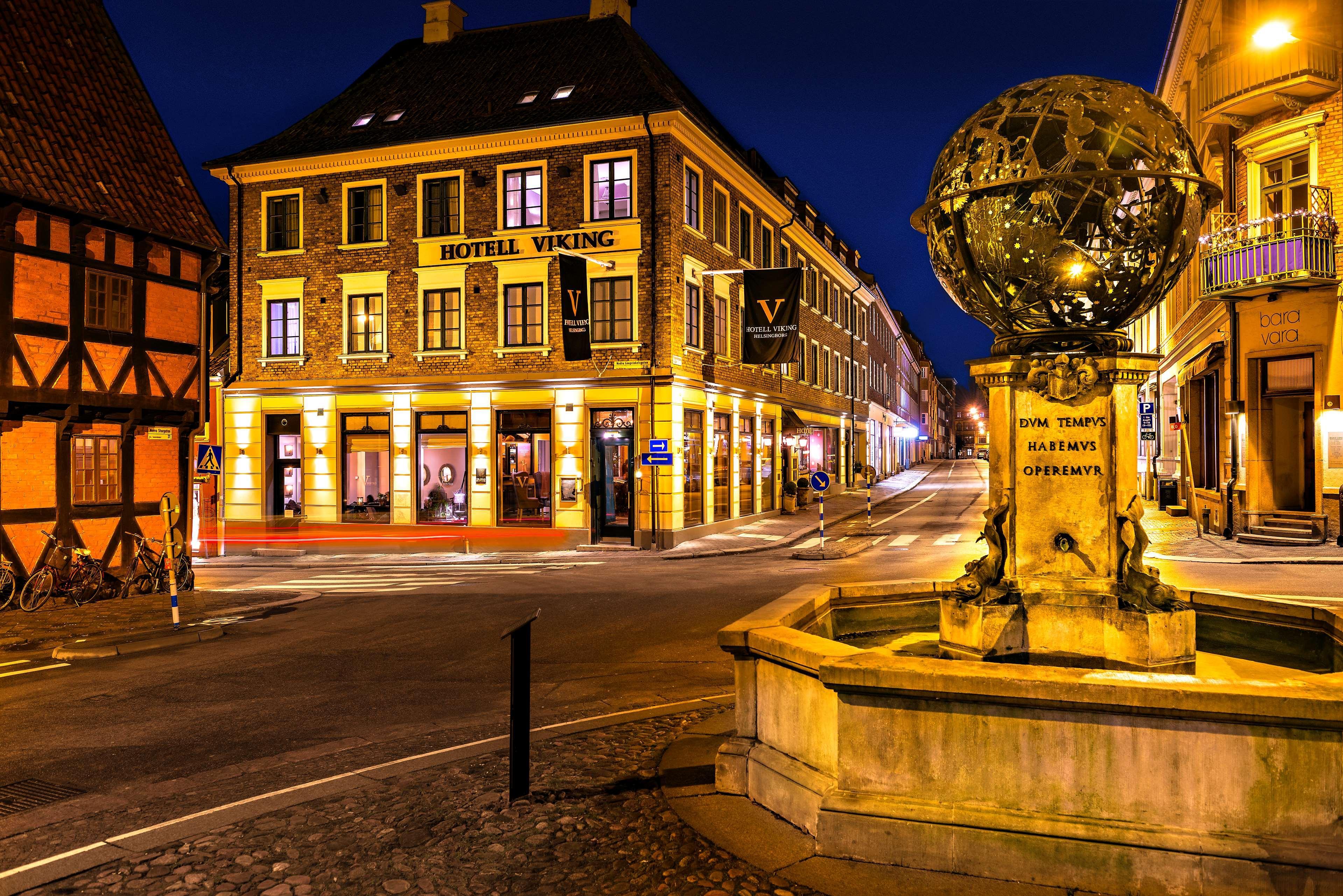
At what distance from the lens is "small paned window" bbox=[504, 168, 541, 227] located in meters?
25.6

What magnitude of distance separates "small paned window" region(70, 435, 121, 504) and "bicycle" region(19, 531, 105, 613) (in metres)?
1.08

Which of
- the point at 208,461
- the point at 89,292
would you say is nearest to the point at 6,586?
the point at 208,461

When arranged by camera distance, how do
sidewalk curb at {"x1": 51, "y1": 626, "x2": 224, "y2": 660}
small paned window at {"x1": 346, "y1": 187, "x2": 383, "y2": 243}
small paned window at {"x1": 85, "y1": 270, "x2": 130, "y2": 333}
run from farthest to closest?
small paned window at {"x1": 346, "y1": 187, "x2": 383, "y2": 243} < small paned window at {"x1": 85, "y1": 270, "x2": 130, "y2": 333} < sidewalk curb at {"x1": 51, "y1": 626, "x2": 224, "y2": 660}

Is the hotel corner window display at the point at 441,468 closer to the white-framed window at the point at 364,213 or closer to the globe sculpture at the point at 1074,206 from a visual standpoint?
the white-framed window at the point at 364,213

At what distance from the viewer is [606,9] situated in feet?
97.0

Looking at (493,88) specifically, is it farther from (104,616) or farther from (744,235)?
(104,616)

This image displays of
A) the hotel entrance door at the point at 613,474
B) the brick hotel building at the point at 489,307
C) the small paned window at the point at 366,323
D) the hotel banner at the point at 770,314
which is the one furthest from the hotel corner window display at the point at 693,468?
the small paned window at the point at 366,323

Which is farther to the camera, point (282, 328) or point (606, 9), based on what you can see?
point (606, 9)

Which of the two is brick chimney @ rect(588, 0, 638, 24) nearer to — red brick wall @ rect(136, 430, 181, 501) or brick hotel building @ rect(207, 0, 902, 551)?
brick hotel building @ rect(207, 0, 902, 551)

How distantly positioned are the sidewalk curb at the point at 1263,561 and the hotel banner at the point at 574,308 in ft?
45.4

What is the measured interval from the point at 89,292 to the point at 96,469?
3151 millimetres

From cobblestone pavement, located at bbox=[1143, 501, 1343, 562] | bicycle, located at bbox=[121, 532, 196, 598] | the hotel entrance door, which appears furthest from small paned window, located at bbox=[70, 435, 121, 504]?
cobblestone pavement, located at bbox=[1143, 501, 1343, 562]

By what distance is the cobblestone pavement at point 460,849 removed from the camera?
4.53 metres

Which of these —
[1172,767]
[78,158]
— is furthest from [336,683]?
[78,158]
